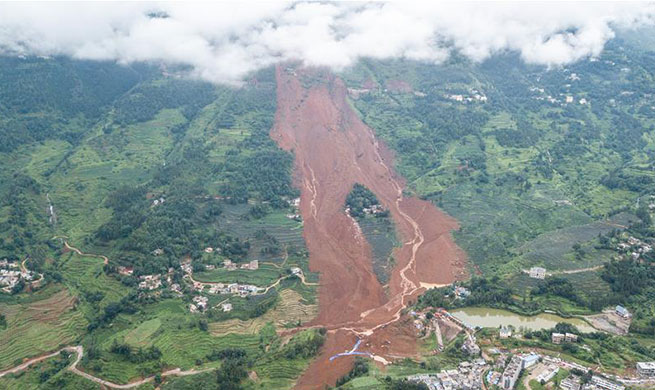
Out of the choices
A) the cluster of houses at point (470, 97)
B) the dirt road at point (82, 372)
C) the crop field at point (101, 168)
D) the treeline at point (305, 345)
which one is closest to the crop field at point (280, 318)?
the treeline at point (305, 345)

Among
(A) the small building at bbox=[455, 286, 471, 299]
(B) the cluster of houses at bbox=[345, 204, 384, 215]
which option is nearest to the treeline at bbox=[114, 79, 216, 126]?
(B) the cluster of houses at bbox=[345, 204, 384, 215]

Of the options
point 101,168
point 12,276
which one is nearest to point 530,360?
point 12,276

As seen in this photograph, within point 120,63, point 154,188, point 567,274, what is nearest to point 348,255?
point 567,274

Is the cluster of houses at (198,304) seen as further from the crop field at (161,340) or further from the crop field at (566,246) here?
the crop field at (566,246)

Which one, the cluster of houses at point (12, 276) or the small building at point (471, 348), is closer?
the small building at point (471, 348)

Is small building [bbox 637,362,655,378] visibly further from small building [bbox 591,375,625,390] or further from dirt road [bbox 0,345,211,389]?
dirt road [bbox 0,345,211,389]
